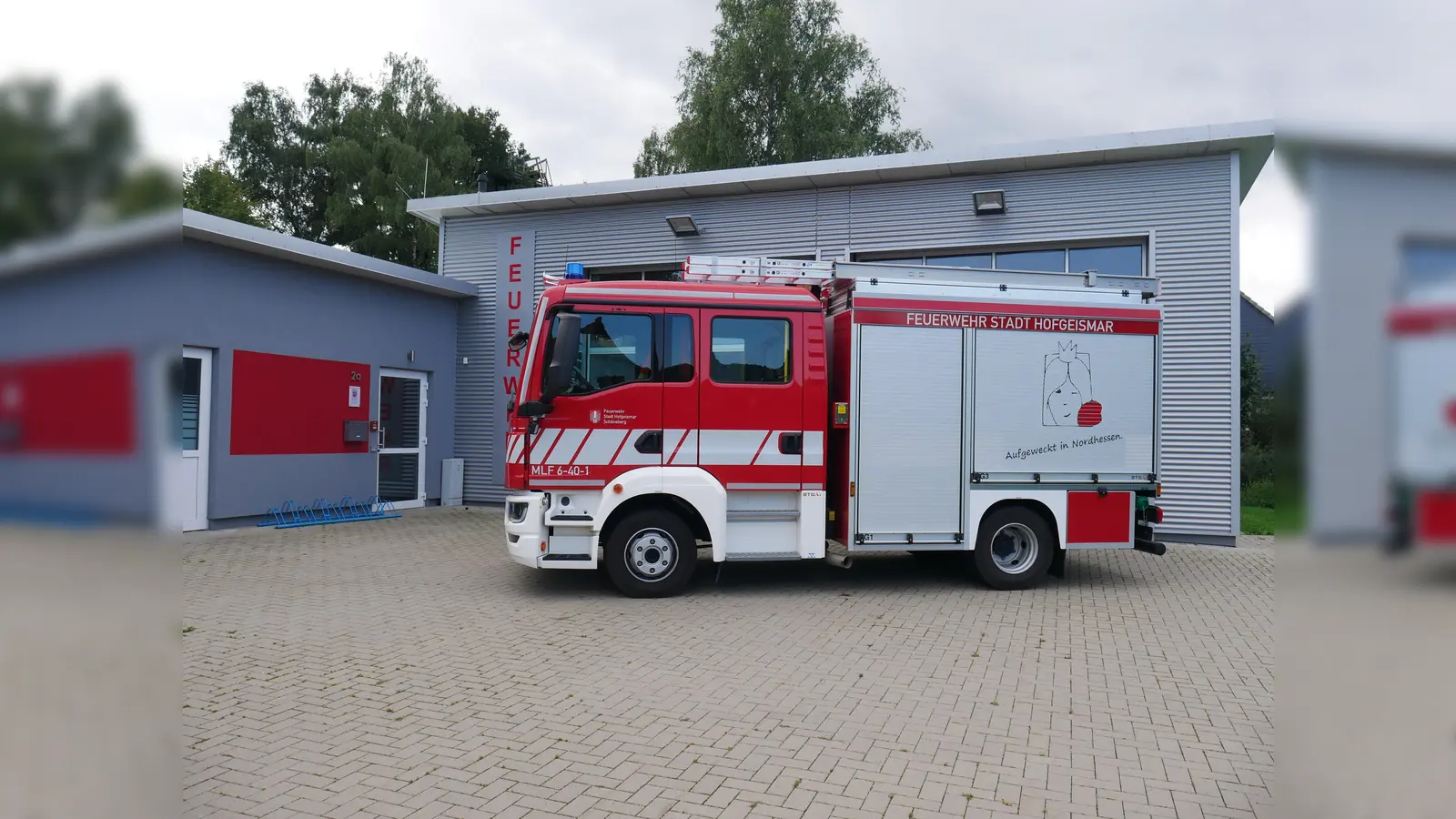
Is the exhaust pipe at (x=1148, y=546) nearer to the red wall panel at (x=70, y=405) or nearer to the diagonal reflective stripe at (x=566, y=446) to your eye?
the diagonal reflective stripe at (x=566, y=446)

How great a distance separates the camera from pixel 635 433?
787 centimetres

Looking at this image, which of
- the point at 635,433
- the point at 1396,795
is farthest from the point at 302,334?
the point at 1396,795

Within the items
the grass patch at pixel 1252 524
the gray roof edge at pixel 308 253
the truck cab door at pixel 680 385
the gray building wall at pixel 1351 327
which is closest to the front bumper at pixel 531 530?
the truck cab door at pixel 680 385

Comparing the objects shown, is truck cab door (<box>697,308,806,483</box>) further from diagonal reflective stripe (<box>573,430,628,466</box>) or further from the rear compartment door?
diagonal reflective stripe (<box>573,430,628,466</box>)

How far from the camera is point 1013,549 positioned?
8.70 metres

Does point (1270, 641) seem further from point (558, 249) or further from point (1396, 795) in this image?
point (558, 249)

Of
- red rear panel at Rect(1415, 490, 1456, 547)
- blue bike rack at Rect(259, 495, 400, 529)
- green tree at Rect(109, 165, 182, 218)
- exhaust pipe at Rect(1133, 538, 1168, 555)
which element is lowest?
blue bike rack at Rect(259, 495, 400, 529)

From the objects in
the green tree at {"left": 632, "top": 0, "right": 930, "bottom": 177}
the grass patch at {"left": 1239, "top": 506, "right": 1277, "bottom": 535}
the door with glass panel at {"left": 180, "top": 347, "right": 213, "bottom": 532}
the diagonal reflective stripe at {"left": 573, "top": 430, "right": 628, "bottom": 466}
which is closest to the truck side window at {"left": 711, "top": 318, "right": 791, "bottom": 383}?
the diagonal reflective stripe at {"left": 573, "top": 430, "right": 628, "bottom": 466}

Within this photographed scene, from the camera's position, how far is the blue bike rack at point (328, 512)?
40.7 ft

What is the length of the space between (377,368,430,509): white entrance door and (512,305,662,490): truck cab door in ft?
25.7

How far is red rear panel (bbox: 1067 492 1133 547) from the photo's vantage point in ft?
28.0

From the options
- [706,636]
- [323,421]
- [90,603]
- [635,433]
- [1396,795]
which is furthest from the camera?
[323,421]

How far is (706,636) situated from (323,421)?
356 inches

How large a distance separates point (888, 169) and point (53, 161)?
509 inches
